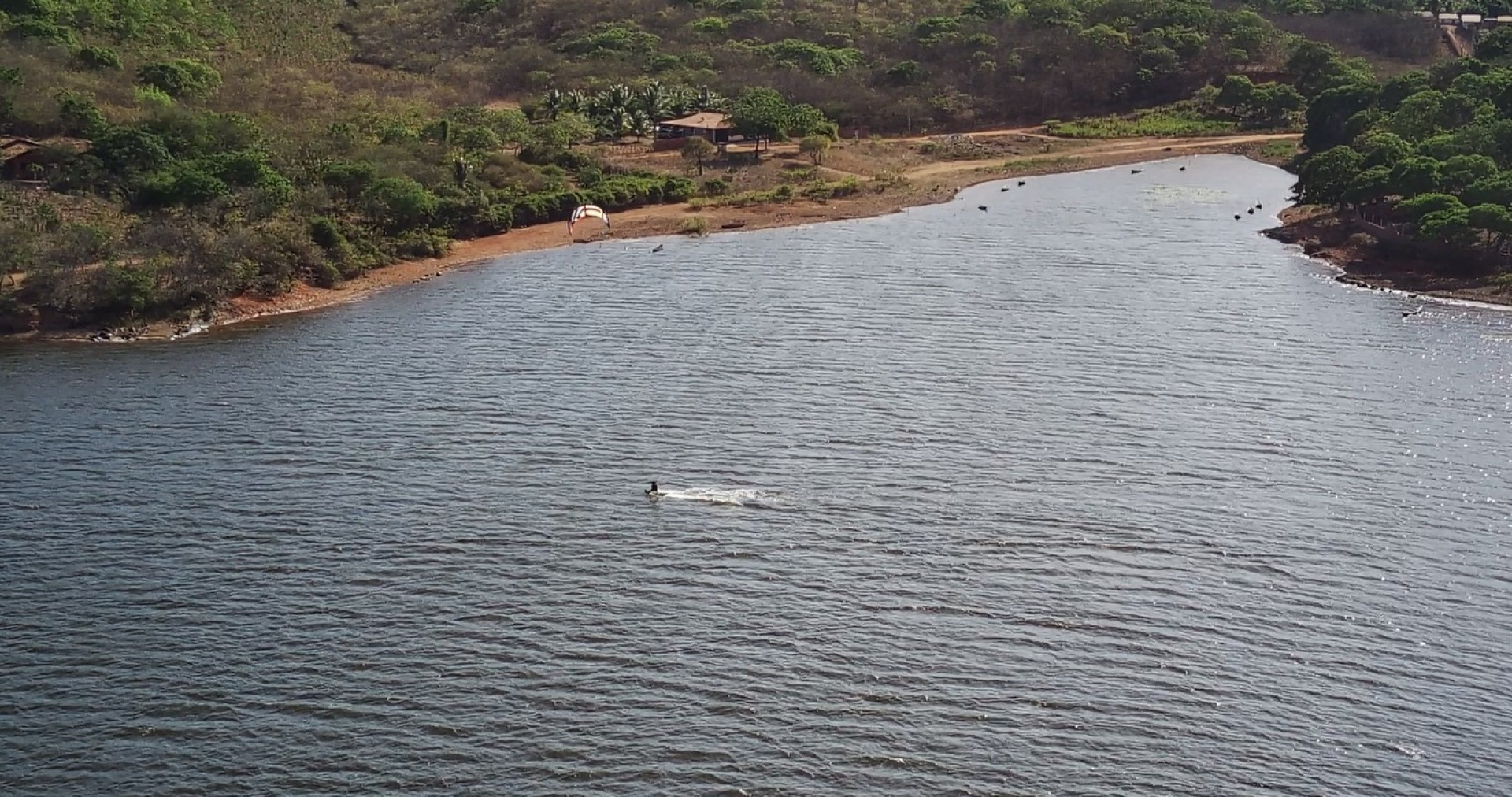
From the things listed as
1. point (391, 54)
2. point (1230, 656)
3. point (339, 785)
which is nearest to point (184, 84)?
point (391, 54)

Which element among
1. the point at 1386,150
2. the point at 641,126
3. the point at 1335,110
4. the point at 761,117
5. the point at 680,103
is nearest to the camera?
the point at 1386,150

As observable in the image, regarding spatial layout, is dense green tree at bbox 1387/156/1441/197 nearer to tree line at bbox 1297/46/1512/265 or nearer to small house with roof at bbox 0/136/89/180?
tree line at bbox 1297/46/1512/265

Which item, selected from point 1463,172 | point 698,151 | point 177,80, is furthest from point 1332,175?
point 177,80

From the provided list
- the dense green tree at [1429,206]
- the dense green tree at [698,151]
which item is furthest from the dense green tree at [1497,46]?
the dense green tree at [698,151]

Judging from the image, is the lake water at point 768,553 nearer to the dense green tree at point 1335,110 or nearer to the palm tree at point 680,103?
the dense green tree at point 1335,110

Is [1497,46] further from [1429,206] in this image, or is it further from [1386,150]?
[1429,206]

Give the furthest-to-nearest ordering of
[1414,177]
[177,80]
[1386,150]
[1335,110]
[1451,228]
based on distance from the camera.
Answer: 1. [1335,110]
2. [177,80]
3. [1386,150]
4. [1414,177]
5. [1451,228]

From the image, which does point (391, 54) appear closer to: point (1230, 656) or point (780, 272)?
point (780, 272)

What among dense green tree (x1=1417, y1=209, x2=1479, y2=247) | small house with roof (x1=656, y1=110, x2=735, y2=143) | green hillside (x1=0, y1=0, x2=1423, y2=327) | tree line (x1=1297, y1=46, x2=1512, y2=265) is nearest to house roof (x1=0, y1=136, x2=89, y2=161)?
green hillside (x1=0, y1=0, x2=1423, y2=327)
